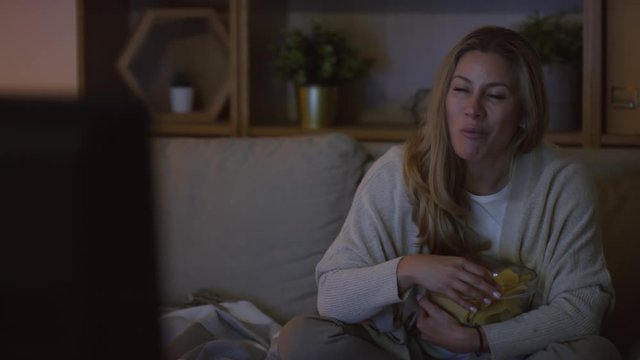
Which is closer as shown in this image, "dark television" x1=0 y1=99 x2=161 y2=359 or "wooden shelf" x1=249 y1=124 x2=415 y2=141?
"dark television" x1=0 y1=99 x2=161 y2=359

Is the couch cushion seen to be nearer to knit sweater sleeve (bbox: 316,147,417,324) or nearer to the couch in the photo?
the couch

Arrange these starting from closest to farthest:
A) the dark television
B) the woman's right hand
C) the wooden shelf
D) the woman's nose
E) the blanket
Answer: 1. the dark television
2. the woman's right hand
3. the woman's nose
4. the blanket
5. the wooden shelf

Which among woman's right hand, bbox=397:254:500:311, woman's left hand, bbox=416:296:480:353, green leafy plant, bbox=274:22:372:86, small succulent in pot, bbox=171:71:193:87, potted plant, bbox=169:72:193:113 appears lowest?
woman's left hand, bbox=416:296:480:353

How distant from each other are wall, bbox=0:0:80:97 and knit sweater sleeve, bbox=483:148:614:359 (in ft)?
5.37

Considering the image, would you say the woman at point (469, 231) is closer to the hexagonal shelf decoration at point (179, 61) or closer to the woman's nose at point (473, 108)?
the woman's nose at point (473, 108)

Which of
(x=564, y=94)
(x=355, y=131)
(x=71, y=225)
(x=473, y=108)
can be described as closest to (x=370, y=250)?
(x=473, y=108)

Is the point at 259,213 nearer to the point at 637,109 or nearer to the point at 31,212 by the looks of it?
the point at 637,109

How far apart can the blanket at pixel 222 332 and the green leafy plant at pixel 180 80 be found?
0.94 m

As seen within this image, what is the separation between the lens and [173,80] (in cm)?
295

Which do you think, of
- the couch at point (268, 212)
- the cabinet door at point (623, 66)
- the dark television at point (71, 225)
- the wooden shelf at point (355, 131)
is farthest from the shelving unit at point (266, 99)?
the dark television at point (71, 225)

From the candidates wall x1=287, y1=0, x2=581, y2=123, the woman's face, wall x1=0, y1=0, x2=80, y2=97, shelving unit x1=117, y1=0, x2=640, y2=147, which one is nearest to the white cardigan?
the woman's face

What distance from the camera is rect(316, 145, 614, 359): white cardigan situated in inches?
66.8

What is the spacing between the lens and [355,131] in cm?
262

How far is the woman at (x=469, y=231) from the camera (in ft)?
5.56
